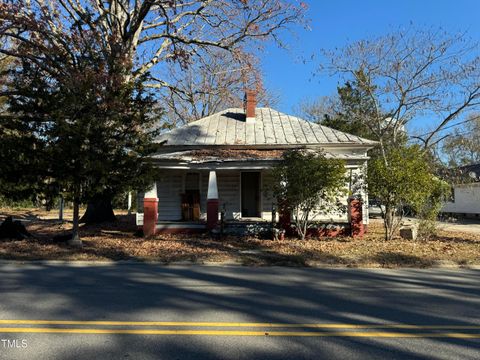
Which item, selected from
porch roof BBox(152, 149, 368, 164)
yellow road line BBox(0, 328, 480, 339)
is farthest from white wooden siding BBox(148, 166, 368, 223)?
yellow road line BBox(0, 328, 480, 339)

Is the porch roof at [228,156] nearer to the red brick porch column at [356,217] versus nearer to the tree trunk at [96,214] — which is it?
the red brick porch column at [356,217]

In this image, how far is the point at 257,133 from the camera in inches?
790

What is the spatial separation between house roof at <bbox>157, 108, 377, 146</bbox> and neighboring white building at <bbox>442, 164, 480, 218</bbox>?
13.2 meters

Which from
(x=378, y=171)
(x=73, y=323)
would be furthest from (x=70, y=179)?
(x=378, y=171)

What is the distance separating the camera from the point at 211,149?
19.0 meters

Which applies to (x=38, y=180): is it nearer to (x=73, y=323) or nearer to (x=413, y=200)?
(x=73, y=323)


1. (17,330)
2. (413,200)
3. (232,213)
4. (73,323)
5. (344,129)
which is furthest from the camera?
(344,129)

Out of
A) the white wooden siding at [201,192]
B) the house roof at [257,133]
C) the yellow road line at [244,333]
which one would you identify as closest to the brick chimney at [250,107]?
the house roof at [257,133]

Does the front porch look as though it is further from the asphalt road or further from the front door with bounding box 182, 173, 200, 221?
the asphalt road

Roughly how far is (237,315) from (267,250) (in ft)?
22.2

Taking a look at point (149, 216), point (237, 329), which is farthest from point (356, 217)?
point (237, 329)

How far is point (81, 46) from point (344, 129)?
22967 millimetres

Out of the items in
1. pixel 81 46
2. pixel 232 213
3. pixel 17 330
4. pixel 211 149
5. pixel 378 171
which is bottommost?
pixel 17 330

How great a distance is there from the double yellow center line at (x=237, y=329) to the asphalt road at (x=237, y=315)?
0.01m
